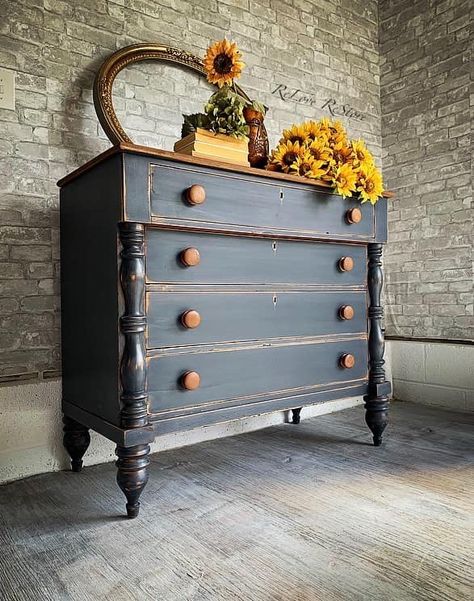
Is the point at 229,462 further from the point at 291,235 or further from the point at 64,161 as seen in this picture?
the point at 64,161

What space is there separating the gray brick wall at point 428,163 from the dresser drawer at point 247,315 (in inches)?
45.3

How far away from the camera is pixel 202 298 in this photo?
1.77 metres

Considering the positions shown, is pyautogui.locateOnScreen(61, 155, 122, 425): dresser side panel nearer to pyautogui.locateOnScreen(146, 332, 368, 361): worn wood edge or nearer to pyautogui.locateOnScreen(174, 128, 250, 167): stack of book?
pyautogui.locateOnScreen(146, 332, 368, 361): worn wood edge

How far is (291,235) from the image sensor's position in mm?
1981

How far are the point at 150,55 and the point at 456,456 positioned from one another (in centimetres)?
230

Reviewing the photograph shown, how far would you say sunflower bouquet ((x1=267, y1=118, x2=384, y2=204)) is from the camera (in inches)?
79.8

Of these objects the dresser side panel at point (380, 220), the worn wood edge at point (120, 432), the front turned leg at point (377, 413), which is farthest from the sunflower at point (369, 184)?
the worn wood edge at point (120, 432)

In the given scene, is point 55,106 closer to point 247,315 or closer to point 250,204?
point 250,204

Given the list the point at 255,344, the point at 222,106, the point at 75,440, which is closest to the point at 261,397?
the point at 255,344

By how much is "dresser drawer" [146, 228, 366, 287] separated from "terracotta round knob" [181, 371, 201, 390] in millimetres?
319

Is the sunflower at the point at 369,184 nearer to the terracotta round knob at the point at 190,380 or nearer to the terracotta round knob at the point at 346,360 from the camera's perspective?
the terracotta round knob at the point at 346,360

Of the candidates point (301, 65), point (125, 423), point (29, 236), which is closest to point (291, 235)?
point (125, 423)

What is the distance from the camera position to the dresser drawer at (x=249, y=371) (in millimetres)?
1686

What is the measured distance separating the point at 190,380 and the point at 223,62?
1274mm
